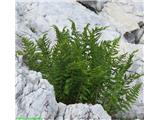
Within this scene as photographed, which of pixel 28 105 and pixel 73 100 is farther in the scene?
pixel 73 100

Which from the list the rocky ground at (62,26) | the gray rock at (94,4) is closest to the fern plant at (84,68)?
the rocky ground at (62,26)

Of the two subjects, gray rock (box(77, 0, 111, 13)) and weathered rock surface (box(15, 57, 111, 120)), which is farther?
gray rock (box(77, 0, 111, 13))

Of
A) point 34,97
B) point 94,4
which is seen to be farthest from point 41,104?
point 94,4

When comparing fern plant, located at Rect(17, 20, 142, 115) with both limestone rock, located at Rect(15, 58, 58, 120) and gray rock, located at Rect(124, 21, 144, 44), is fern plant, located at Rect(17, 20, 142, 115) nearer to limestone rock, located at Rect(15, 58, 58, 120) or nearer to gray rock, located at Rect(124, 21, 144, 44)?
limestone rock, located at Rect(15, 58, 58, 120)

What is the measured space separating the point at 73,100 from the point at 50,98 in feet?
0.97

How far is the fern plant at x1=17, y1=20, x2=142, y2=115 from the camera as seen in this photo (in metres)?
3.94

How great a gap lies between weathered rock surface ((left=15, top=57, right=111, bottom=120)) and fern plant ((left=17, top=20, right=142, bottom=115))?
5.5 inches

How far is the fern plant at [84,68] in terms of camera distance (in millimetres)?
3941

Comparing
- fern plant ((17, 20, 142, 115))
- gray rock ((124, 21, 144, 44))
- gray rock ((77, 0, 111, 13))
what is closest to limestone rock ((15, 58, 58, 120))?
fern plant ((17, 20, 142, 115))

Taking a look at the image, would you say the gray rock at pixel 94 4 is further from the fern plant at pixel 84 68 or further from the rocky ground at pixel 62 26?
the fern plant at pixel 84 68

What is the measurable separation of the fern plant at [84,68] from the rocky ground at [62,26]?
134mm
